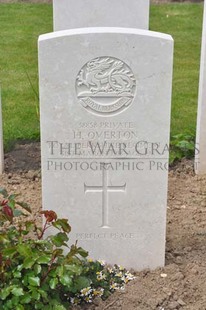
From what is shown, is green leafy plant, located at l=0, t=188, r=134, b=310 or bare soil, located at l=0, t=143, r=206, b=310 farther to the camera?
bare soil, located at l=0, t=143, r=206, b=310

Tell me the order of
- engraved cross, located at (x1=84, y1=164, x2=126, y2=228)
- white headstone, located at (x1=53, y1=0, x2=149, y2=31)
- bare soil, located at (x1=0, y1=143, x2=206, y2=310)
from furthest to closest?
1. white headstone, located at (x1=53, y1=0, x2=149, y2=31)
2. engraved cross, located at (x1=84, y1=164, x2=126, y2=228)
3. bare soil, located at (x1=0, y1=143, x2=206, y2=310)

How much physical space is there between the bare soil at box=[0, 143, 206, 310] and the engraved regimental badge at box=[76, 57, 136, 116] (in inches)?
40.1

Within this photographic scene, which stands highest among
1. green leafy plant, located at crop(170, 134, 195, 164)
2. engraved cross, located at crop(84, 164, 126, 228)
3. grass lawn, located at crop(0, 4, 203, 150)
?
grass lawn, located at crop(0, 4, 203, 150)

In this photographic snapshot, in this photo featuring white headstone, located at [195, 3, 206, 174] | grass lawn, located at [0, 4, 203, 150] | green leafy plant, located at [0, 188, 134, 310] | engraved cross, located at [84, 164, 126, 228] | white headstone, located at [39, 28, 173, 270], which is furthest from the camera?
grass lawn, located at [0, 4, 203, 150]

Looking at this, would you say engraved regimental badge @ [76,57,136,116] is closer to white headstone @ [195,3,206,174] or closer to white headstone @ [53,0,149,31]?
white headstone @ [53,0,149,31]

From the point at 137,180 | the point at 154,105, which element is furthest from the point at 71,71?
the point at 137,180

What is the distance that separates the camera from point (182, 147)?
5.43 meters

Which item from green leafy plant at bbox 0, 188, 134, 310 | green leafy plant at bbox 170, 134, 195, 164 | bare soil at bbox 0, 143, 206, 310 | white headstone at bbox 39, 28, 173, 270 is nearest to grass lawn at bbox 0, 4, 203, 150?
green leafy plant at bbox 170, 134, 195, 164

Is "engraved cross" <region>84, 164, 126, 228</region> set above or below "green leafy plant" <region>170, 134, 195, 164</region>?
above

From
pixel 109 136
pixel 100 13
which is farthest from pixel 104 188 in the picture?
pixel 100 13

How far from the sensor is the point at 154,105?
3.55 m

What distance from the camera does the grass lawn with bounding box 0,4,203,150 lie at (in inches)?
245

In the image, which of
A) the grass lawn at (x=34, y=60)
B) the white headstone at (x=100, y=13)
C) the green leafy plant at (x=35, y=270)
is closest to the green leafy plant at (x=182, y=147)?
the grass lawn at (x=34, y=60)

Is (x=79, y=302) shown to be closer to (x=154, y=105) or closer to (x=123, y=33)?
(x=154, y=105)
